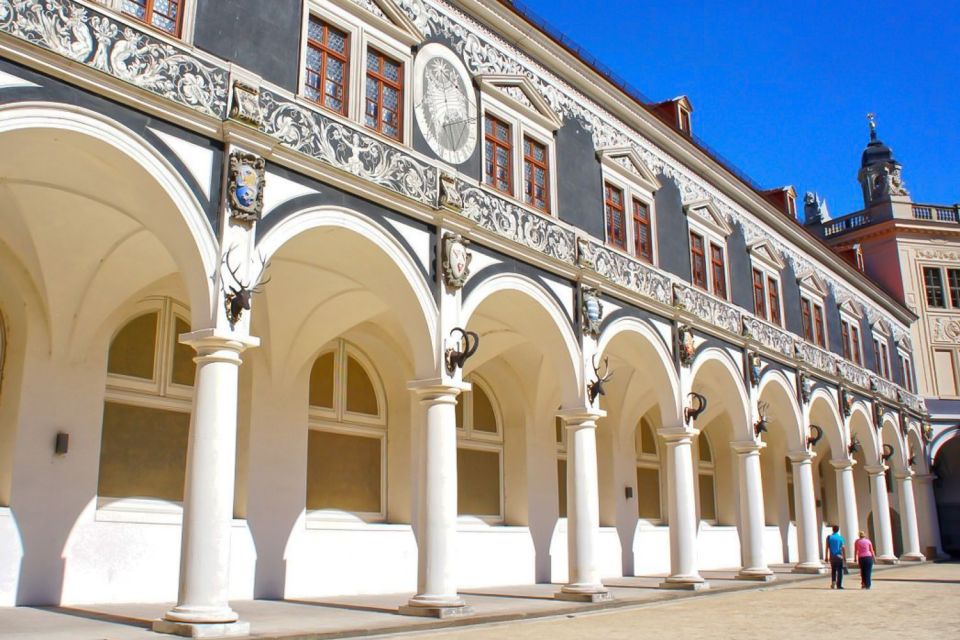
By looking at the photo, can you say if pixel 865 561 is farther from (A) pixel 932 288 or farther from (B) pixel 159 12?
(A) pixel 932 288

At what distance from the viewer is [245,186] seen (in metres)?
9.96

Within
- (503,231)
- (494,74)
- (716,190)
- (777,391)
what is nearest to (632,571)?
(777,391)

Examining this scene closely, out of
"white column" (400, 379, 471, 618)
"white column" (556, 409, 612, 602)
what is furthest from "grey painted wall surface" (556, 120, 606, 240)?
"white column" (400, 379, 471, 618)

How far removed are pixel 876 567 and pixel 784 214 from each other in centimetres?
1085

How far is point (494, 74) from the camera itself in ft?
48.2

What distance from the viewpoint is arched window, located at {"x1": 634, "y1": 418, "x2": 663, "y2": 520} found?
74.8 feet

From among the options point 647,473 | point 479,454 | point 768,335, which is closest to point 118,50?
point 479,454

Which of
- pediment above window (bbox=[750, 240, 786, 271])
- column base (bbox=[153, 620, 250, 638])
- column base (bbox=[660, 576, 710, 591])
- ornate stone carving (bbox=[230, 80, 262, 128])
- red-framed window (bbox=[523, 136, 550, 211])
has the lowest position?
column base (bbox=[660, 576, 710, 591])

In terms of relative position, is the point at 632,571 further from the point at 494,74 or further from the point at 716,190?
the point at 494,74

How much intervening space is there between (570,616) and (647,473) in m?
11.0

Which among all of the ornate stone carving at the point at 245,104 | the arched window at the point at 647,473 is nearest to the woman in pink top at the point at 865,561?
the arched window at the point at 647,473

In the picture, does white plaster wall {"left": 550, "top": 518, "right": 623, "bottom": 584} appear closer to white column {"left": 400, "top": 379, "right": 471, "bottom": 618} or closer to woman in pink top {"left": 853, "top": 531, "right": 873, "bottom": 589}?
woman in pink top {"left": 853, "top": 531, "right": 873, "bottom": 589}

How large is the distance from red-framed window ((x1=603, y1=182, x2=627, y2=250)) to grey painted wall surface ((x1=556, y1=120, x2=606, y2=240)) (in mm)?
387

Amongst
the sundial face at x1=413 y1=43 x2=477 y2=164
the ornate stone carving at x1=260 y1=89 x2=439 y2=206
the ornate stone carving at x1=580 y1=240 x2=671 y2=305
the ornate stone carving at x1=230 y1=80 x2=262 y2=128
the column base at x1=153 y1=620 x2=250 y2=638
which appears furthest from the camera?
the ornate stone carving at x1=580 y1=240 x2=671 y2=305
